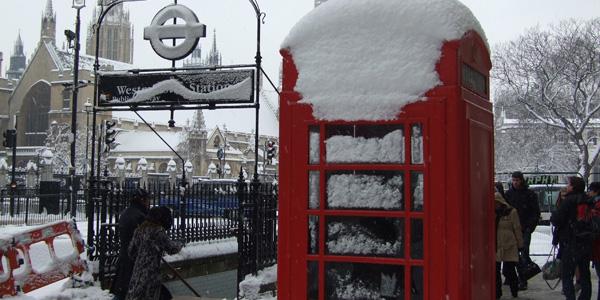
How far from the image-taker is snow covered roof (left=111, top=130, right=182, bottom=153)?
75.9 meters

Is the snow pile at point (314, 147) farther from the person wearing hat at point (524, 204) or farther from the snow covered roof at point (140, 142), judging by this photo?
the snow covered roof at point (140, 142)

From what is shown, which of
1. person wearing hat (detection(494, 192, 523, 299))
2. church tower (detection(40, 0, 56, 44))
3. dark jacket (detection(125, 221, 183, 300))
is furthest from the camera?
church tower (detection(40, 0, 56, 44))

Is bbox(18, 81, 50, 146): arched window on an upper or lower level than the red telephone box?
upper

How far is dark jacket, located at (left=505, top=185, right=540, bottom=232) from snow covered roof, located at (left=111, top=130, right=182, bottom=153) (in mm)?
68514

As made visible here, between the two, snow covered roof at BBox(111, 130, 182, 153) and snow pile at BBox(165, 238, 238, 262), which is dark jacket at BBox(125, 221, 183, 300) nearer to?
snow pile at BBox(165, 238, 238, 262)

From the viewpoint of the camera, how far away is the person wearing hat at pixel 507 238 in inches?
303

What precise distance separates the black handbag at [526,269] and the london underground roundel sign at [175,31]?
5.29 m

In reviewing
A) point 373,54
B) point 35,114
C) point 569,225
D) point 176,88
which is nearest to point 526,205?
point 569,225

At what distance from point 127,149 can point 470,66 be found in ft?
250

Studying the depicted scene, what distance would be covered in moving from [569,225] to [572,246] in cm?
23

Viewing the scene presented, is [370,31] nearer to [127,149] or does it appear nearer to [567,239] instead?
[567,239]

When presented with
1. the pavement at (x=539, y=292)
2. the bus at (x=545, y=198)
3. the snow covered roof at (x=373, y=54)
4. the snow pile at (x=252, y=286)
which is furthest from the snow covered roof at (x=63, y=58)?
the snow covered roof at (x=373, y=54)

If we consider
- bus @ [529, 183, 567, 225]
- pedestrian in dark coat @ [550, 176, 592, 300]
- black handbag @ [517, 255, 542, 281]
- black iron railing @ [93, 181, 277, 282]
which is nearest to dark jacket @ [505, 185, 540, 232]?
black handbag @ [517, 255, 542, 281]

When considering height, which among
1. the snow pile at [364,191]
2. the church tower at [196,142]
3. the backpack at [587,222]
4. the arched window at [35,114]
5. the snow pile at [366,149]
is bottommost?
the backpack at [587,222]
